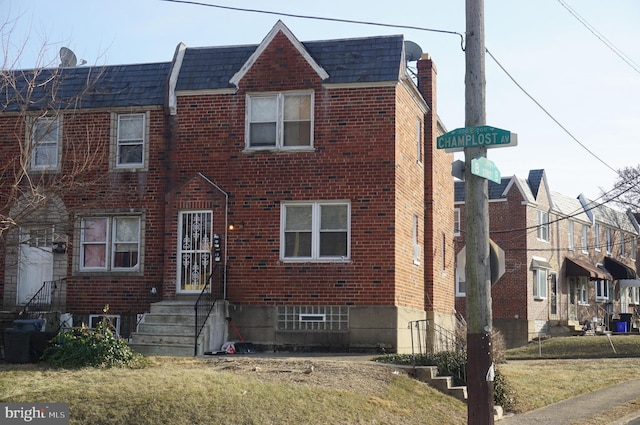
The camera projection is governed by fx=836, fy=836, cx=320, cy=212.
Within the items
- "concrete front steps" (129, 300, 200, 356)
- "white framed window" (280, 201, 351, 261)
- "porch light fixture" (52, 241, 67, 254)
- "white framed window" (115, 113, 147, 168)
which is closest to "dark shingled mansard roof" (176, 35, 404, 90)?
"white framed window" (115, 113, 147, 168)

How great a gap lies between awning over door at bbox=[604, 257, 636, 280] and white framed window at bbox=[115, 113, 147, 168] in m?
37.8

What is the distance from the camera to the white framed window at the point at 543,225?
142ft

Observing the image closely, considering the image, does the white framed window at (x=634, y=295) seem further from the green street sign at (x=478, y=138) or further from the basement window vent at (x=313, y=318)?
the green street sign at (x=478, y=138)

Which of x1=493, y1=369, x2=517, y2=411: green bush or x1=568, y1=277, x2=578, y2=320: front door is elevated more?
x1=568, y1=277, x2=578, y2=320: front door

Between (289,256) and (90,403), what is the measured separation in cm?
915

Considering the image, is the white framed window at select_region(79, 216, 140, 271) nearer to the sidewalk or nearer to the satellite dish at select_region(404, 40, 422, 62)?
the satellite dish at select_region(404, 40, 422, 62)

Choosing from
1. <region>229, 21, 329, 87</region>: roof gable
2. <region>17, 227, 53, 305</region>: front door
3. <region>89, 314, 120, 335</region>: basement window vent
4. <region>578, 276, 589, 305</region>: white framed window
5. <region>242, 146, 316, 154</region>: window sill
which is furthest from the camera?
<region>578, 276, 589, 305</region>: white framed window

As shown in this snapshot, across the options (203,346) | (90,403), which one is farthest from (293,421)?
(203,346)

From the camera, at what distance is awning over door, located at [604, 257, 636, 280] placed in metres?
51.5

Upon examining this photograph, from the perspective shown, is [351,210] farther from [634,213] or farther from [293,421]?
[634,213]

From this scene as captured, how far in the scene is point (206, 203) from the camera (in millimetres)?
21047

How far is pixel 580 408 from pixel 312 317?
666 cm

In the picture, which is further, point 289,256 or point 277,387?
point 289,256

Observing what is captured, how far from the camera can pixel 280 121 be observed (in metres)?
21.0
